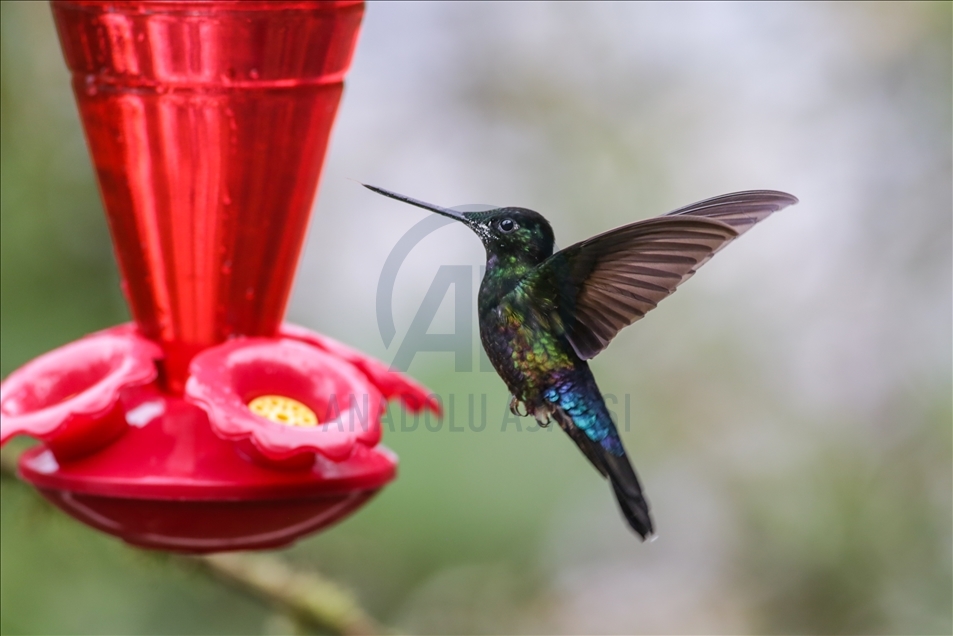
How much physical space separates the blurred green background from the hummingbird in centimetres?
225

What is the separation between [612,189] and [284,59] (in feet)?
9.93

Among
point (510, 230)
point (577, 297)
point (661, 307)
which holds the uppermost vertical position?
point (510, 230)

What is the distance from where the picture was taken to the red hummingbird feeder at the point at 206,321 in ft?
5.50

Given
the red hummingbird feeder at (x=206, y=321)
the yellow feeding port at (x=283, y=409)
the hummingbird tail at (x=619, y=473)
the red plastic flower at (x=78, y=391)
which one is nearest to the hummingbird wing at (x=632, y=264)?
the hummingbird tail at (x=619, y=473)

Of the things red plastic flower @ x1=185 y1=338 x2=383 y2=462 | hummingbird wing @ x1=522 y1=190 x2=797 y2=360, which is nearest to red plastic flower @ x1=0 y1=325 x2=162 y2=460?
red plastic flower @ x1=185 y1=338 x2=383 y2=462

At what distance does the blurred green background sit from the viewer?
4090mm

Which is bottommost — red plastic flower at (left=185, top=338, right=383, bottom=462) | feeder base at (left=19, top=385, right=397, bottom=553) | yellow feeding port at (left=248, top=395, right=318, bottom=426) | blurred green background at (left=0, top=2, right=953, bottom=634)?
blurred green background at (left=0, top=2, right=953, bottom=634)

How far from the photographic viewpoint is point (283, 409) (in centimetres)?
183

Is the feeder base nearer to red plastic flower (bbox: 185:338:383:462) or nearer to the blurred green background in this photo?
red plastic flower (bbox: 185:338:383:462)

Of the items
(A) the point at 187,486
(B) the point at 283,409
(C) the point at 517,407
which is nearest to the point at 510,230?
(C) the point at 517,407

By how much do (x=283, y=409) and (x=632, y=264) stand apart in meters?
0.68

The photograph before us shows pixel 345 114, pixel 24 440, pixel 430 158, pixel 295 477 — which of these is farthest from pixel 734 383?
pixel 295 477

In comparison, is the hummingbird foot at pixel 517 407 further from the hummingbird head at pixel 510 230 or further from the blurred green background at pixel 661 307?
the blurred green background at pixel 661 307

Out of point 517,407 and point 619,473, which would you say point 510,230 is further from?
point 619,473
